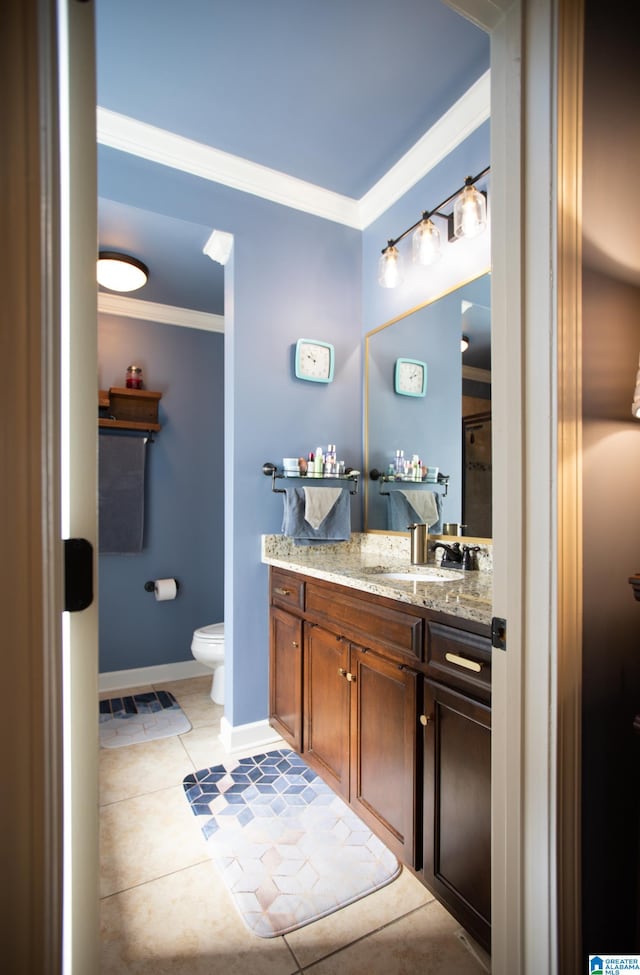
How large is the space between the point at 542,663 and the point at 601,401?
53cm

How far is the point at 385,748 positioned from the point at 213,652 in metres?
1.49

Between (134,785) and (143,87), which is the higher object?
(143,87)

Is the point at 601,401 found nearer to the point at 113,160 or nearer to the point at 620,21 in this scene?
the point at 620,21

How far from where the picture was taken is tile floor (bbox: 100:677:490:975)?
3.93 feet

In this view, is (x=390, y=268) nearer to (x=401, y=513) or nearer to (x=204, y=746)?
(x=401, y=513)

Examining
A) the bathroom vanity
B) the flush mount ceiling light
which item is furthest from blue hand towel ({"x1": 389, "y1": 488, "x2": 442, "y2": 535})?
the flush mount ceiling light

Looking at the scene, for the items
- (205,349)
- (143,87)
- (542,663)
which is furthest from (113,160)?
(542,663)

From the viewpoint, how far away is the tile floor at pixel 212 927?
1199 mm

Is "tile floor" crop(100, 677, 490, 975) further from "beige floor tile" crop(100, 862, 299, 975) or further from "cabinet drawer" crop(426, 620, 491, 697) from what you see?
"cabinet drawer" crop(426, 620, 491, 697)

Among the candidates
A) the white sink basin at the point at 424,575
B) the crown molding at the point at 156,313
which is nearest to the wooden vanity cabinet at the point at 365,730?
the white sink basin at the point at 424,575

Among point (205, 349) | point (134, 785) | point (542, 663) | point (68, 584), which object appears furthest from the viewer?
point (205, 349)

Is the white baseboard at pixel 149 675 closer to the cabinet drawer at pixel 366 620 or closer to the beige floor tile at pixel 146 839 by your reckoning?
the beige floor tile at pixel 146 839

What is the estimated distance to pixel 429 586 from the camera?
5.05 feet

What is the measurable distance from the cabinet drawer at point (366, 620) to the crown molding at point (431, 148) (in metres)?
1.94
